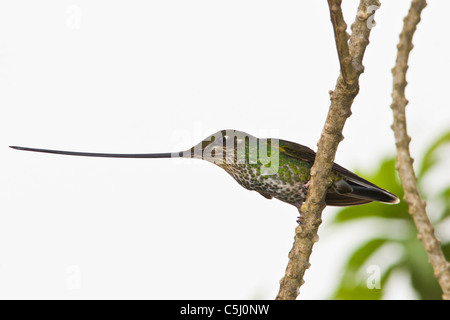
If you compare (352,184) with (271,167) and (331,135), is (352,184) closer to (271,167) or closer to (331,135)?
(271,167)

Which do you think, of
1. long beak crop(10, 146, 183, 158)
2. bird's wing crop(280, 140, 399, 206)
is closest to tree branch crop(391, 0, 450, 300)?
bird's wing crop(280, 140, 399, 206)

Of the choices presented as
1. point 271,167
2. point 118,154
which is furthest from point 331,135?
point 118,154

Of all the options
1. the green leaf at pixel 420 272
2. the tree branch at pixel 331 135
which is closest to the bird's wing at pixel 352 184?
the tree branch at pixel 331 135

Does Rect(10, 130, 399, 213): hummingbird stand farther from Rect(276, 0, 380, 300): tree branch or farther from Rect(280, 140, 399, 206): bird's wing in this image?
Rect(276, 0, 380, 300): tree branch

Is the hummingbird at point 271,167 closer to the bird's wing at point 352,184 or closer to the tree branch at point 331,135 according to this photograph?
the bird's wing at point 352,184

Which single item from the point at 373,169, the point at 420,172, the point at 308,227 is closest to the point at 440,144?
→ the point at 420,172
